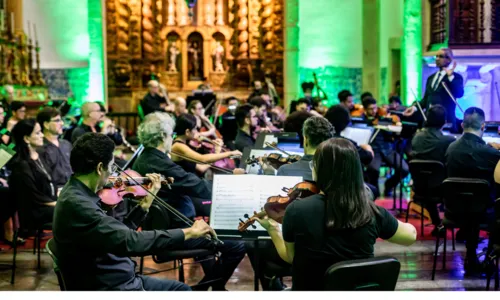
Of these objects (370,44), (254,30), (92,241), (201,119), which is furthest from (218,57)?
(92,241)

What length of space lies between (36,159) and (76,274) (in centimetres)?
297

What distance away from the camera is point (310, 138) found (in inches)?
175

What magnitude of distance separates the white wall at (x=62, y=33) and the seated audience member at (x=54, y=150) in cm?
881

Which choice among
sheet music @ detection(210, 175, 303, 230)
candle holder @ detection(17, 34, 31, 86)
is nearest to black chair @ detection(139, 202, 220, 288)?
sheet music @ detection(210, 175, 303, 230)

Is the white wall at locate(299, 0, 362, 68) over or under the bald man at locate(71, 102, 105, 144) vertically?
over

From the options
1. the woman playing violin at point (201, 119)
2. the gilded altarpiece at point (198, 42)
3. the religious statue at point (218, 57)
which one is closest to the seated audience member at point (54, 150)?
the woman playing violin at point (201, 119)

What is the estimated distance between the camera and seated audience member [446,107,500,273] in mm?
5648

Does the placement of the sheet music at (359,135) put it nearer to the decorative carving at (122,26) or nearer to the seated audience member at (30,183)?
the seated audience member at (30,183)

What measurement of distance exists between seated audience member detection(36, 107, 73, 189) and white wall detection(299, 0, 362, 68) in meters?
9.56

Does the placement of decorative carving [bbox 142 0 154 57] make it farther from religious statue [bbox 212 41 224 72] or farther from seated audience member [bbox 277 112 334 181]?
seated audience member [bbox 277 112 334 181]

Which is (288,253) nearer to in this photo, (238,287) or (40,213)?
(238,287)

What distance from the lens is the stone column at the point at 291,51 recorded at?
15.2 meters

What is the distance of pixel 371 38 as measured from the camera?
15602 mm

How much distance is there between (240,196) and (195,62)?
12.5 meters
